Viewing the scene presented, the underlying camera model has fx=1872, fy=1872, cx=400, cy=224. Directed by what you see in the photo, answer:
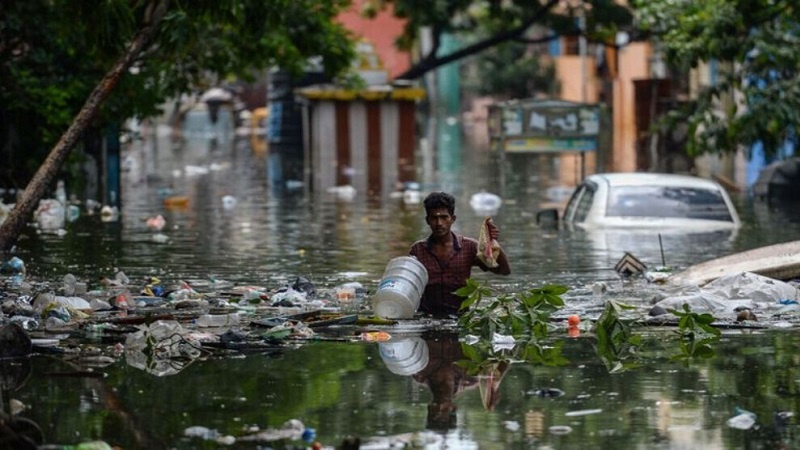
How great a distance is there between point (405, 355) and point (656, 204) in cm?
974

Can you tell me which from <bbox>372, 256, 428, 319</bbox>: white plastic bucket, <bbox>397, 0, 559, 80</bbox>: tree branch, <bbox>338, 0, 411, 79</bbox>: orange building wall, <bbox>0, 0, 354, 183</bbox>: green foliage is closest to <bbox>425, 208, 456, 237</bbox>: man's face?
<bbox>372, 256, 428, 319</bbox>: white plastic bucket

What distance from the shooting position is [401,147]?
44.5 metres

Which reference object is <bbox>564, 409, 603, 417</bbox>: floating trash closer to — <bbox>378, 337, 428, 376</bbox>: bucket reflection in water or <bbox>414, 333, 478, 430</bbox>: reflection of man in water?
<bbox>414, 333, 478, 430</bbox>: reflection of man in water

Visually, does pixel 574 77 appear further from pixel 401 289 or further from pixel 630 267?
pixel 401 289

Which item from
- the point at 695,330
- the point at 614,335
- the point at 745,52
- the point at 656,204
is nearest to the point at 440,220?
the point at 614,335

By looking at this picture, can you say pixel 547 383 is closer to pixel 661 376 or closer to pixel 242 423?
pixel 661 376

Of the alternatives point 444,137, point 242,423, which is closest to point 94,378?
point 242,423

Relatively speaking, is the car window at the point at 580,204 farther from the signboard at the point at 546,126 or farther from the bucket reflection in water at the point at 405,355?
the signboard at the point at 546,126

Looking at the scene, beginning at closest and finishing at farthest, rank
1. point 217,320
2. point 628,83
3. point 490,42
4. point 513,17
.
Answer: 1. point 217,320
2. point 490,42
3. point 513,17
4. point 628,83

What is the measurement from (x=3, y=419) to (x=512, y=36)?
1416 inches

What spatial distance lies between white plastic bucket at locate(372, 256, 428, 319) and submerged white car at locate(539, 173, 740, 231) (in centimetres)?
771

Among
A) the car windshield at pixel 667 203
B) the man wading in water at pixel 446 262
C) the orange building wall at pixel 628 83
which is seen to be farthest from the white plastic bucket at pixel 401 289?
the orange building wall at pixel 628 83

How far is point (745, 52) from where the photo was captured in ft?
81.7

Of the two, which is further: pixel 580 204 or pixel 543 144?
pixel 543 144
